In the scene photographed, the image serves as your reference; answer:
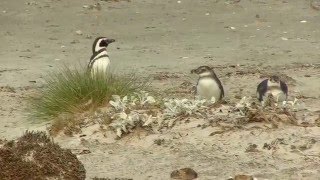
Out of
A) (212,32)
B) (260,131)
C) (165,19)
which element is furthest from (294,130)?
(165,19)

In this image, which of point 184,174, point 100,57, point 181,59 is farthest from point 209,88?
point 181,59

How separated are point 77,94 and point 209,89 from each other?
1.58 meters

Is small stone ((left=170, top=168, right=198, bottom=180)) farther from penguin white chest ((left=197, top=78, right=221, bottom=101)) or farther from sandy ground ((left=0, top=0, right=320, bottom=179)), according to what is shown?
penguin white chest ((left=197, top=78, right=221, bottom=101))

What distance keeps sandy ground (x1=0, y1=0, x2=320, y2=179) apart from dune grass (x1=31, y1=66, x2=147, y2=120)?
210 mm

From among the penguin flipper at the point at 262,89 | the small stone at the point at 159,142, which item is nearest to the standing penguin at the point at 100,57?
the penguin flipper at the point at 262,89

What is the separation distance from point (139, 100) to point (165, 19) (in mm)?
9554

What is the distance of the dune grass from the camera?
7.97 meters

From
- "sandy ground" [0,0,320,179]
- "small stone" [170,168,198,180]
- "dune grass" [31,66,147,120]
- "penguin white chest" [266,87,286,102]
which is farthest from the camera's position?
"penguin white chest" [266,87,286,102]

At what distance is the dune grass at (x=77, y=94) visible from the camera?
797cm

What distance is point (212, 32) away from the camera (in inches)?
626

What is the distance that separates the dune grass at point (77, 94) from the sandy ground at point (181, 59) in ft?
0.69

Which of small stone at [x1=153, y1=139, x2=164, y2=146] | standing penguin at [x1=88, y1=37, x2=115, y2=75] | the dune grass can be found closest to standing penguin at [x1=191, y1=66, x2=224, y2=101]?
the dune grass

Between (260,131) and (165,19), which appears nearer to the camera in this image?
(260,131)

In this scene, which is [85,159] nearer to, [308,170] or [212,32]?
[308,170]
